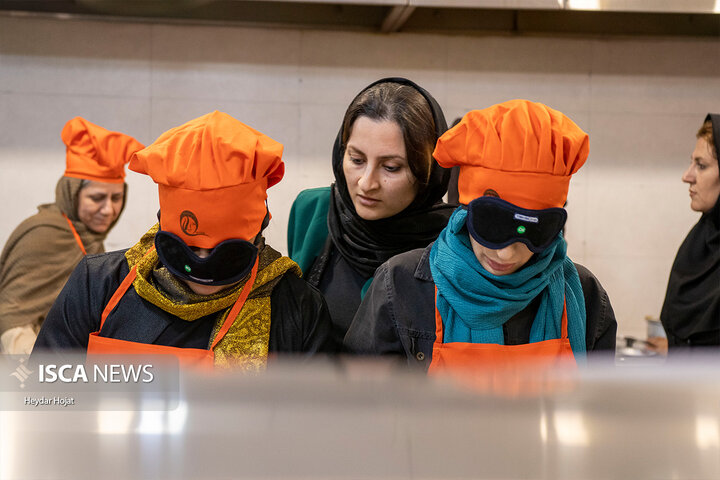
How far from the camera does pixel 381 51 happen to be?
10.0ft

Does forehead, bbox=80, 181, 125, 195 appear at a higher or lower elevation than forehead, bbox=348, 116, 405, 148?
lower

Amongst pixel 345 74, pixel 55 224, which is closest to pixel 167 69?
pixel 345 74

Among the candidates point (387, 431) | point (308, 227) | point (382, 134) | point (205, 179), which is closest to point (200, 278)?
point (205, 179)

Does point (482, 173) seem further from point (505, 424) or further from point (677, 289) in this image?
point (677, 289)

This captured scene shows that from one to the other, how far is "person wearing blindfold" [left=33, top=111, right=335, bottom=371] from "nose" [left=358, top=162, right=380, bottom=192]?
199 mm

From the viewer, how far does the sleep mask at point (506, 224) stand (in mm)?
1021

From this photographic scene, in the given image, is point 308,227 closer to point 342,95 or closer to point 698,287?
point 698,287

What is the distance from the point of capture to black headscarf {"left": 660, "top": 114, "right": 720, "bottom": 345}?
190 centimetres

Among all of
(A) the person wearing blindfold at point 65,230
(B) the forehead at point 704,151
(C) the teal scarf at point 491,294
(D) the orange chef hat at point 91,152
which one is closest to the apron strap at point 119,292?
(C) the teal scarf at point 491,294

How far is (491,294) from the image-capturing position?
42.8 inches

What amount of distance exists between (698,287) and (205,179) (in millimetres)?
1700

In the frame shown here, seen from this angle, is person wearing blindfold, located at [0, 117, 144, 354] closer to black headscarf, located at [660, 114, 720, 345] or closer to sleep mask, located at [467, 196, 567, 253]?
sleep mask, located at [467, 196, 567, 253]

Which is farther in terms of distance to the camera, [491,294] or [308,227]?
[308,227]

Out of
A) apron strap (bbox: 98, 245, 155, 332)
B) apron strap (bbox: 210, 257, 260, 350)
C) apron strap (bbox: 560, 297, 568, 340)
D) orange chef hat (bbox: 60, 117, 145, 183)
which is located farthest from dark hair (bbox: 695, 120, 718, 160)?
orange chef hat (bbox: 60, 117, 145, 183)
